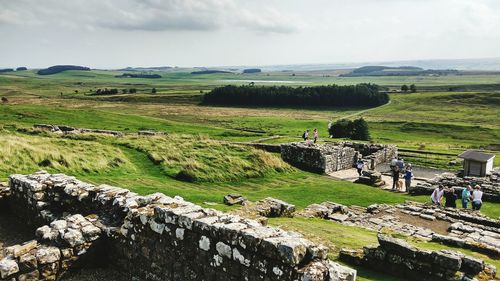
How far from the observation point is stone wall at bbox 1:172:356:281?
25.2 ft

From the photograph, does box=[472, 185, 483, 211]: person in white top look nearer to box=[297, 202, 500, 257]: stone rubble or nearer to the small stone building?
box=[297, 202, 500, 257]: stone rubble

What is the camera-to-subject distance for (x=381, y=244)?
10.7 metres

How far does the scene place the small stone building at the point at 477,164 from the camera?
28891 millimetres

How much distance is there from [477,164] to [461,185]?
3.69m

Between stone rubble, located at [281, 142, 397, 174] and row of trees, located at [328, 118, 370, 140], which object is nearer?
stone rubble, located at [281, 142, 397, 174]

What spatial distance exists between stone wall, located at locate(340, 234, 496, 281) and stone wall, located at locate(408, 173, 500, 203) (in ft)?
53.2

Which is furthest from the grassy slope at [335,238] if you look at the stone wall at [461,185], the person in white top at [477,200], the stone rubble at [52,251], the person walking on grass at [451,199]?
the stone wall at [461,185]

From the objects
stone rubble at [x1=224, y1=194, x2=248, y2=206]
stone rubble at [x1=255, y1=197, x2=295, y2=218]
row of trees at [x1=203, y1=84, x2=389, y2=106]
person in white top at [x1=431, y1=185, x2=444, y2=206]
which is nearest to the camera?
stone rubble at [x1=255, y1=197, x2=295, y2=218]

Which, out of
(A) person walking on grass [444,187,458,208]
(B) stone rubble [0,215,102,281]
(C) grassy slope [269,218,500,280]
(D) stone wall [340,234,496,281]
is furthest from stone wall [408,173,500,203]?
(B) stone rubble [0,215,102,281]

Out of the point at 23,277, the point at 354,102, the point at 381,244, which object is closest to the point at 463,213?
the point at 381,244

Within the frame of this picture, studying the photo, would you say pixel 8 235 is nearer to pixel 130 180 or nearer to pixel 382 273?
pixel 130 180

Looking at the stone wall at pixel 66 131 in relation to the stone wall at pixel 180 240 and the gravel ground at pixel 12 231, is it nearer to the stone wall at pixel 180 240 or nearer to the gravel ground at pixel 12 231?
the gravel ground at pixel 12 231

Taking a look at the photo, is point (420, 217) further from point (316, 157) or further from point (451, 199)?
point (316, 157)

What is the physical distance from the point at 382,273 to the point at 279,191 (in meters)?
12.7
